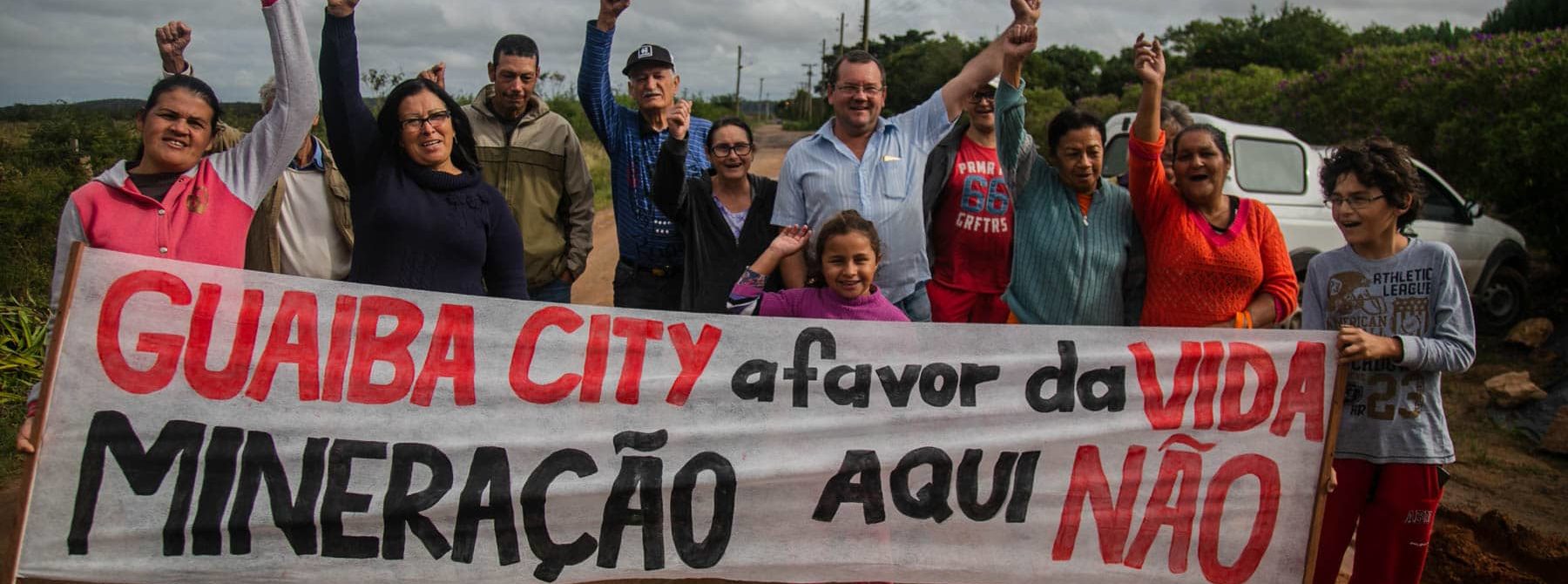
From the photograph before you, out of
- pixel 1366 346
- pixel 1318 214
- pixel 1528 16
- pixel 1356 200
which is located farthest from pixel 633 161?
pixel 1528 16

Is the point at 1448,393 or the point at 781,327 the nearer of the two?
the point at 781,327

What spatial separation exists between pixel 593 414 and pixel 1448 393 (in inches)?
263

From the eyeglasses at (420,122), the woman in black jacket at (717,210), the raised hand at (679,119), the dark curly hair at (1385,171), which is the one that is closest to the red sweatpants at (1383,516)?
the dark curly hair at (1385,171)

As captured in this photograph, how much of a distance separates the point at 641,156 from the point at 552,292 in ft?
2.39

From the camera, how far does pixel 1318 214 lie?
791cm

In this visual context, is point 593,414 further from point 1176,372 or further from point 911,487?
point 1176,372

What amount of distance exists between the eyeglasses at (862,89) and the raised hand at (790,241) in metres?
0.55

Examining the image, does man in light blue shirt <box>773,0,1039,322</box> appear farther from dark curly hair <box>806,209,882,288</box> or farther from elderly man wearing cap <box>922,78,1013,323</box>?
dark curly hair <box>806,209,882,288</box>

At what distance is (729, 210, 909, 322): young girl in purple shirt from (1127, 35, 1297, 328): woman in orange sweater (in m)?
0.94

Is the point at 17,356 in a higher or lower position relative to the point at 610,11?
lower

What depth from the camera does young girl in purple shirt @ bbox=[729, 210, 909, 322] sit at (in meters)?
3.48

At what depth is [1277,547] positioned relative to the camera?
11.3 feet

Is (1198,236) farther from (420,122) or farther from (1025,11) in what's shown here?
(420,122)

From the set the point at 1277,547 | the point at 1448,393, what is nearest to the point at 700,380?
the point at 1277,547
